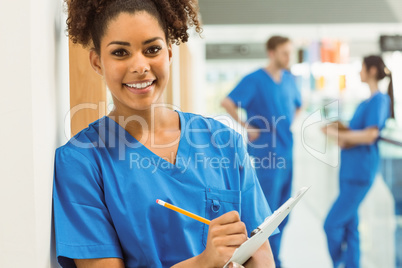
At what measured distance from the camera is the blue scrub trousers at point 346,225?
2.59 meters

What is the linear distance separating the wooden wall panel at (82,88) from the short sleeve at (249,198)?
0.34 metres

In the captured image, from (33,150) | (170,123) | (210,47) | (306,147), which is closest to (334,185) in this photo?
(306,147)

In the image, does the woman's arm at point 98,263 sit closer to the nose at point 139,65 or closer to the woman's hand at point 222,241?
the woman's hand at point 222,241

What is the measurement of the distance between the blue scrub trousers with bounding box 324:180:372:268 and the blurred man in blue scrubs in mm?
297

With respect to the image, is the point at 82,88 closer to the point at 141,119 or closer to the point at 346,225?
the point at 141,119

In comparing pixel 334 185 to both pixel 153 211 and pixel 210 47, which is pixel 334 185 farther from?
pixel 153 211

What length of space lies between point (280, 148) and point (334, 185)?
932mm

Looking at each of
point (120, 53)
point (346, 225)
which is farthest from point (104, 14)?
point (346, 225)

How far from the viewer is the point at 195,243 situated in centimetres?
87

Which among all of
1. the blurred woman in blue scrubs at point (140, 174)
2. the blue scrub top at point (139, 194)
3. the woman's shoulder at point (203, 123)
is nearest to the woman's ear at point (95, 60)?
the blurred woman in blue scrubs at point (140, 174)

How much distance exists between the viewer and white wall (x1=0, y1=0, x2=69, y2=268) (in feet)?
2.22

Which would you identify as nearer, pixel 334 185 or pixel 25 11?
pixel 25 11

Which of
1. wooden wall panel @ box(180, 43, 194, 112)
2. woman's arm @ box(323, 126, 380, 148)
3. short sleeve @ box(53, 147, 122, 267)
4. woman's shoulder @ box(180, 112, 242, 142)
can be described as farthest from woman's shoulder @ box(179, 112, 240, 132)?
wooden wall panel @ box(180, 43, 194, 112)

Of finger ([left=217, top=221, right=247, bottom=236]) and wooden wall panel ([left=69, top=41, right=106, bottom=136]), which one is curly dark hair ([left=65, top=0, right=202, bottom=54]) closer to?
wooden wall panel ([left=69, top=41, right=106, bottom=136])
